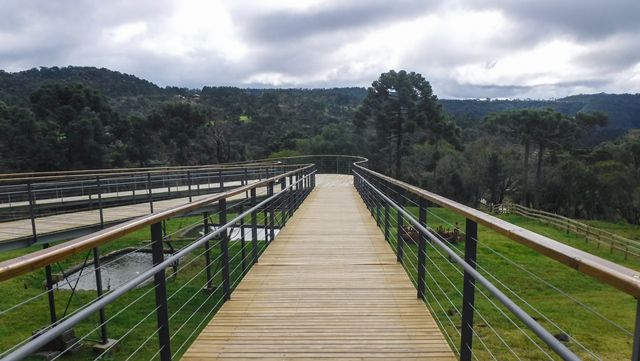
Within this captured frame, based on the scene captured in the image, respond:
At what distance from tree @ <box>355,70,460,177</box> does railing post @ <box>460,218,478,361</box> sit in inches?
1523

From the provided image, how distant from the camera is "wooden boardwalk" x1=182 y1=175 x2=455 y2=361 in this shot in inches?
122

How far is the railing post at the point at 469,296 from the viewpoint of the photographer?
106 inches

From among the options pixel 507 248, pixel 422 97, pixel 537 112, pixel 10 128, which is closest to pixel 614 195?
pixel 537 112

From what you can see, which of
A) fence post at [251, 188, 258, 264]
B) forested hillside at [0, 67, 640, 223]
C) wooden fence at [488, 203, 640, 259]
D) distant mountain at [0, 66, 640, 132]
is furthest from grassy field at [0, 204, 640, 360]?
distant mountain at [0, 66, 640, 132]

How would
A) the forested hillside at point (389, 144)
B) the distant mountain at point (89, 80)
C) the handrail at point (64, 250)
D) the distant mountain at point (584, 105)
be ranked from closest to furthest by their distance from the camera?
the handrail at point (64, 250), the forested hillside at point (389, 144), the distant mountain at point (89, 80), the distant mountain at point (584, 105)

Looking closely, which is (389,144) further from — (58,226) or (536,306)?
(58,226)

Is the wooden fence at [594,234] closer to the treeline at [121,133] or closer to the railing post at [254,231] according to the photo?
the railing post at [254,231]

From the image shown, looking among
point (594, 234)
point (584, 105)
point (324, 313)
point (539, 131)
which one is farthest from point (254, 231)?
point (584, 105)

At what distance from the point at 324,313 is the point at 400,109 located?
38761 millimetres

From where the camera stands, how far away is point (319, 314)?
3818 mm

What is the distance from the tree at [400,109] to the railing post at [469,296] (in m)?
38.7

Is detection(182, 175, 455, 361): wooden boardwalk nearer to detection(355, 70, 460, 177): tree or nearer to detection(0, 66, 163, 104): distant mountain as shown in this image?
detection(355, 70, 460, 177): tree

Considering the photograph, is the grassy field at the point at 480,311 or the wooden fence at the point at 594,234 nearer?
the grassy field at the point at 480,311

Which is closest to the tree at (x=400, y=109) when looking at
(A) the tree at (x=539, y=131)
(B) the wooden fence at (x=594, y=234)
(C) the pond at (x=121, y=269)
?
(A) the tree at (x=539, y=131)
